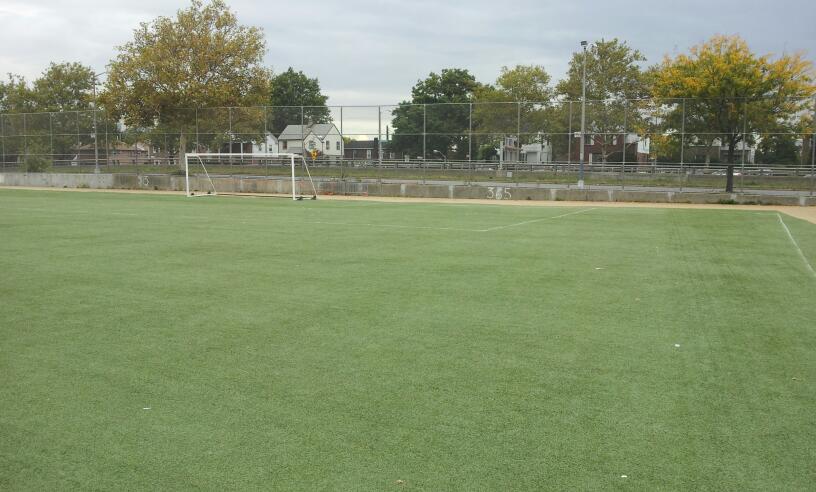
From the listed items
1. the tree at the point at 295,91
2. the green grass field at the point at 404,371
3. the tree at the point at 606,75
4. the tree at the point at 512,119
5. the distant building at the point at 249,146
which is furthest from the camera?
the tree at the point at 295,91

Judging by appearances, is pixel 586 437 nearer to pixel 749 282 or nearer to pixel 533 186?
pixel 749 282

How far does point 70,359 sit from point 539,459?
3543mm

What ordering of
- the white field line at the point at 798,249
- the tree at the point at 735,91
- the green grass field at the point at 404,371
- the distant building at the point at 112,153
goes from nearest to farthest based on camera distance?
the green grass field at the point at 404,371
the white field line at the point at 798,249
the tree at the point at 735,91
the distant building at the point at 112,153

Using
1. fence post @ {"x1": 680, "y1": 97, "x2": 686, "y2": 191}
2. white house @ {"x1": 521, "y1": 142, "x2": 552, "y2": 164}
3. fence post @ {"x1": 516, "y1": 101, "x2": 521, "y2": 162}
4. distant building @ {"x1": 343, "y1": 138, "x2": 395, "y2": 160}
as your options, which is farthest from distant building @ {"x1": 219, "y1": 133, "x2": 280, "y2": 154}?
fence post @ {"x1": 680, "y1": 97, "x2": 686, "y2": 191}

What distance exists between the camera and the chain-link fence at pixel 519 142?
83.6 ft

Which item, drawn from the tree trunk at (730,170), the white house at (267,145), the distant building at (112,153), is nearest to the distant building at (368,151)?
the white house at (267,145)

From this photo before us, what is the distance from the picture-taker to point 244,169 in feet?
106

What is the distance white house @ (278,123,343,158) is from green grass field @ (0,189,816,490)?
21052 mm

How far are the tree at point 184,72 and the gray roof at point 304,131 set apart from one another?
18.2ft

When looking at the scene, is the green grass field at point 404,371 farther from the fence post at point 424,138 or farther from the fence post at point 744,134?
the fence post at point 424,138

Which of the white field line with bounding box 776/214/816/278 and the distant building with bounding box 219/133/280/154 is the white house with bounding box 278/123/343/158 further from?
the white field line with bounding box 776/214/816/278

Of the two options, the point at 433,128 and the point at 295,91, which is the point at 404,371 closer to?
the point at 433,128

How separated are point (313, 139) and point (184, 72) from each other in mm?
9675

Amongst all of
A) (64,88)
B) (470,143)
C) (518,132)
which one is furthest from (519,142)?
(64,88)
